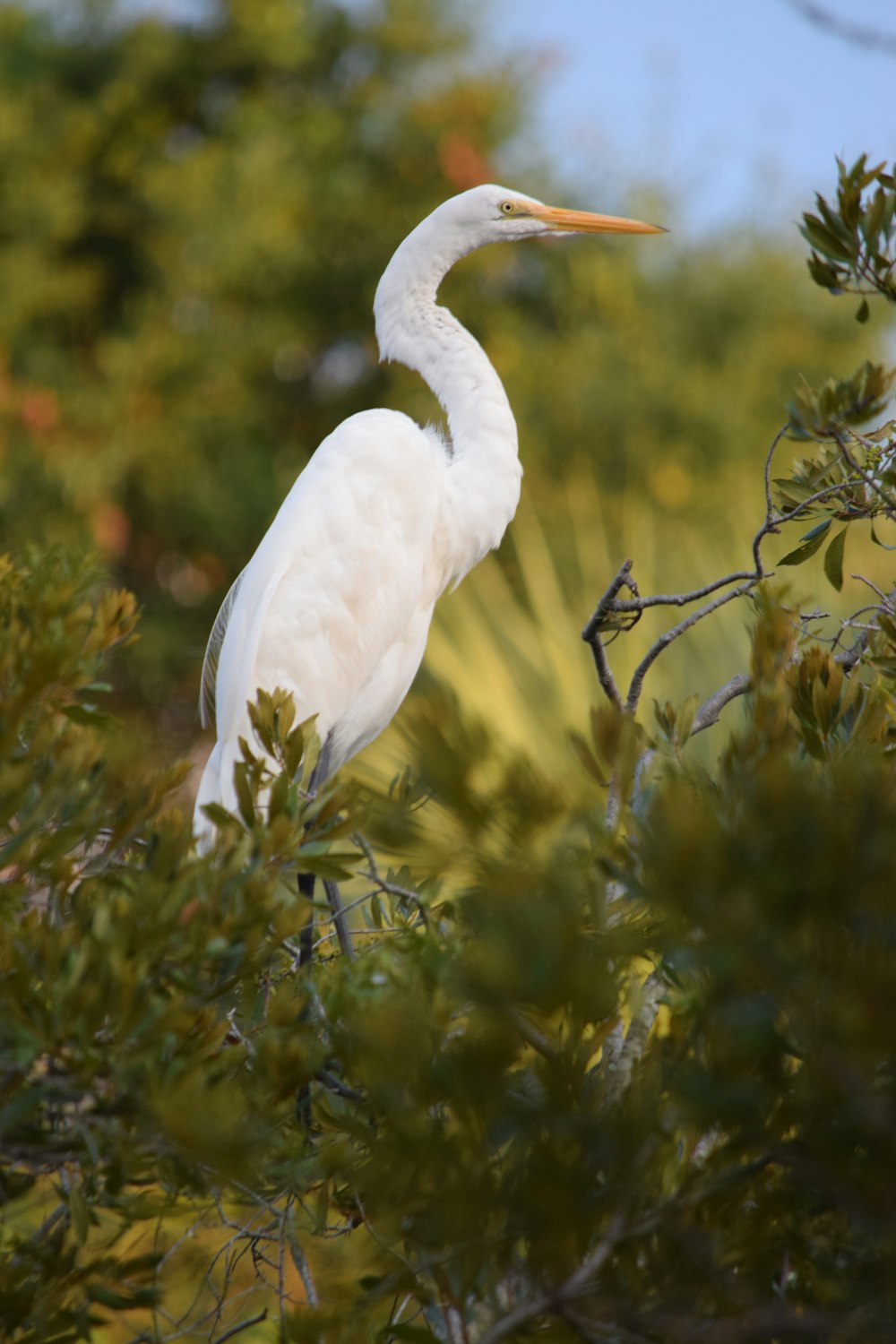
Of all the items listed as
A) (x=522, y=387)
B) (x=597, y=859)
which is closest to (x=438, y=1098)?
(x=597, y=859)

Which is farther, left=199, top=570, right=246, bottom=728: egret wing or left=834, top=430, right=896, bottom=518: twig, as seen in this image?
left=199, top=570, right=246, bottom=728: egret wing

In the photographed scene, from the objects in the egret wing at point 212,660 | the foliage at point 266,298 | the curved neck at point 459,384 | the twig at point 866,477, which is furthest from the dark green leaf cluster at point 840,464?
the foliage at point 266,298

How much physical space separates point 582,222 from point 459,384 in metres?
0.64

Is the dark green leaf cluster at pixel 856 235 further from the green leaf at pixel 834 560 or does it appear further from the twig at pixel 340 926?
the twig at pixel 340 926

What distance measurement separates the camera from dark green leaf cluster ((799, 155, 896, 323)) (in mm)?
1527

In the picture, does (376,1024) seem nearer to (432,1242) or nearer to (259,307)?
(432,1242)

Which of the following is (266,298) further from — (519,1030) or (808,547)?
(519,1030)

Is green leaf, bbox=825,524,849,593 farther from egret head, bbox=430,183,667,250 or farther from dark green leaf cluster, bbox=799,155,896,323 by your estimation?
egret head, bbox=430,183,667,250

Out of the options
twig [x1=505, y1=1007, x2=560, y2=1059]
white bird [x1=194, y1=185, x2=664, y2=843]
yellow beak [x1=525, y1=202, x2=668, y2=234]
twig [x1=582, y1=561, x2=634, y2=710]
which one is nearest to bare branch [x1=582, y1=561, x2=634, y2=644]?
twig [x1=582, y1=561, x2=634, y2=710]

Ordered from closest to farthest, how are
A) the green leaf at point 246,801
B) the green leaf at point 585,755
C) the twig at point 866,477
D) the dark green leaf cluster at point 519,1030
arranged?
the dark green leaf cluster at point 519,1030 < the green leaf at point 585,755 < the green leaf at point 246,801 < the twig at point 866,477

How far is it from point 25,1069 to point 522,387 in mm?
8681

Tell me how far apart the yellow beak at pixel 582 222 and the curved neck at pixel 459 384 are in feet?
1.01

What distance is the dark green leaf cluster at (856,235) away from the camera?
153cm

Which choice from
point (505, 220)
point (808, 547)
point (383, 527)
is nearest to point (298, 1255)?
point (808, 547)
